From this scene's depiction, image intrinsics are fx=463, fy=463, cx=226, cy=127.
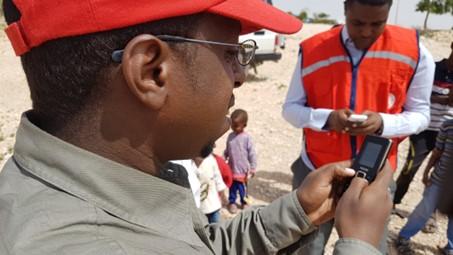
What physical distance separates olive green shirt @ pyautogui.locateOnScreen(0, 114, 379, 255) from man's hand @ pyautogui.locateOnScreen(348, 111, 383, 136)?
5.00ft

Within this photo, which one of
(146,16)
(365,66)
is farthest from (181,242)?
(365,66)

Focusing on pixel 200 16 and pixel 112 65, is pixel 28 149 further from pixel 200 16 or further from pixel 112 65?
pixel 200 16

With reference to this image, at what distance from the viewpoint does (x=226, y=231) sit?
165 centimetres

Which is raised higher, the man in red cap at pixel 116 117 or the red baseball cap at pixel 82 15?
the red baseball cap at pixel 82 15

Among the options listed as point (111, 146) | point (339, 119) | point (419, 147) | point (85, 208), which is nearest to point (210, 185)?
point (339, 119)

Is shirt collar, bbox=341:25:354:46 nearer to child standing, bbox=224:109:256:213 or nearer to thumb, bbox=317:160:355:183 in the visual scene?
thumb, bbox=317:160:355:183

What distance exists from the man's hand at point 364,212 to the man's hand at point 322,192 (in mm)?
158

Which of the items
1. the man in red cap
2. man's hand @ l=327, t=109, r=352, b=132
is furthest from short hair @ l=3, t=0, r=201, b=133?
man's hand @ l=327, t=109, r=352, b=132

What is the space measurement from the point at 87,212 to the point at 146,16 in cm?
45

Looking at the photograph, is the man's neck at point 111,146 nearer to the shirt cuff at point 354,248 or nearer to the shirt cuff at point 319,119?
the shirt cuff at point 354,248

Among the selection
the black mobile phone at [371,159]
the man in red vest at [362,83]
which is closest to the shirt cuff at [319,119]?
the man in red vest at [362,83]

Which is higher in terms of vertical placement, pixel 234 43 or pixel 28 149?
pixel 234 43

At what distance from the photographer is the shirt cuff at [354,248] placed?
1.25 meters

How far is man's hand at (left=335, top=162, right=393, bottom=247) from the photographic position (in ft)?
4.46
